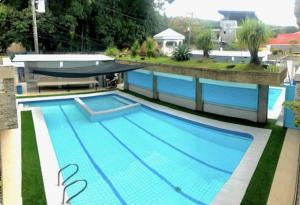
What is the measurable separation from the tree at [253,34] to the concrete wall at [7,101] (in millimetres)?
8890

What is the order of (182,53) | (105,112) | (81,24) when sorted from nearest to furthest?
(105,112)
(182,53)
(81,24)

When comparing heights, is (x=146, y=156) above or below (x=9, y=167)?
below

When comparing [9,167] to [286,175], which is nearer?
[9,167]

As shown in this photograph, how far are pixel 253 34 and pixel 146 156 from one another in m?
6.23

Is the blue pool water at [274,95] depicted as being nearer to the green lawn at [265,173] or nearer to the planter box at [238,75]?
the planter box at [238,75]

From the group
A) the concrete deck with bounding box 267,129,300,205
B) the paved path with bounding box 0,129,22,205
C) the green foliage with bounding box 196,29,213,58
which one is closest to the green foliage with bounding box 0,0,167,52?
the green foliage with bounding box 196,29,213,58

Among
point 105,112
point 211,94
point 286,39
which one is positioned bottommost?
point 105,112

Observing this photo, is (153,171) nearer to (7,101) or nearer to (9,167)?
(9,167)

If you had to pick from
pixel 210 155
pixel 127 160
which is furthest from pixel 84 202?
pixel 210 155

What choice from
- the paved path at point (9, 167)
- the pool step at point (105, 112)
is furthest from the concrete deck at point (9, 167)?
the pool step at point (105, 112)

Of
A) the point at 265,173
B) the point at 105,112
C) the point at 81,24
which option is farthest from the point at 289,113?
the point at 81,24

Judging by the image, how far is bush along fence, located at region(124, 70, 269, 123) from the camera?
1158cm

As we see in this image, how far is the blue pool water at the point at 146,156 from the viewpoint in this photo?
23.0 feet

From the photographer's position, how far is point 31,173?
24.3ft
